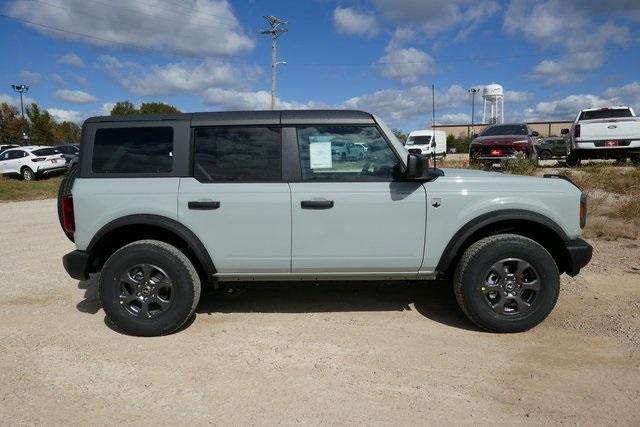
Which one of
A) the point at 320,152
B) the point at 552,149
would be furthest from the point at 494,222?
the point at 552,149

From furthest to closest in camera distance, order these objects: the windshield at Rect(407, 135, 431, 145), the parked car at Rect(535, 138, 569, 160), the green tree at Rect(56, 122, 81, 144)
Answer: the green tree at Rect(56, 122, 81, 144) → the windshield at Rect(407, 135, 431, 145) → the parked car at Rect(535, 138, 569, 160)

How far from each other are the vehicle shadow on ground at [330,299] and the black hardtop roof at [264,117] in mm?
1563

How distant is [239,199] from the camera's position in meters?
3.73

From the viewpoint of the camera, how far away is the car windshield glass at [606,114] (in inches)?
526

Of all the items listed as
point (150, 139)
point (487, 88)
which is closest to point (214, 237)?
point (150, 139)

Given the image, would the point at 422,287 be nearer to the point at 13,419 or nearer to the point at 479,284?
the point at 479,284

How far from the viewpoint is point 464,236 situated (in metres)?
3.72

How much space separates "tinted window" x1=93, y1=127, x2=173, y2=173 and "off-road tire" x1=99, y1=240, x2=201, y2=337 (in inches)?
24.4

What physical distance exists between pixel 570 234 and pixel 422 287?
5.42 feet

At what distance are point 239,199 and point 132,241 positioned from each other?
44.7 inches

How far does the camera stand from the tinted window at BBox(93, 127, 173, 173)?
3.85m

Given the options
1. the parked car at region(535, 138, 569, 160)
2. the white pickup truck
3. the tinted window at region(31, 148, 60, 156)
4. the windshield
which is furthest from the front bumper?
the windshield

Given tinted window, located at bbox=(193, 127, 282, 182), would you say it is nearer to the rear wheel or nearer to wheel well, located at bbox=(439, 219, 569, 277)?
wheel well, located at bbox=(439, 219, 569, 277)

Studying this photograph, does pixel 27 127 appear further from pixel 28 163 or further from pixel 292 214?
pixel 292 214
